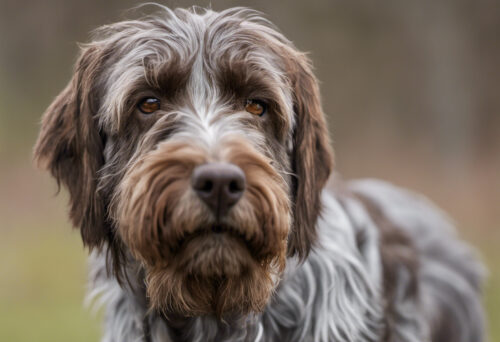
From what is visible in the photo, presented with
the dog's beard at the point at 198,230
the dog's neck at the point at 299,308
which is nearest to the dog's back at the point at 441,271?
the dog's neck at the point at 299,308

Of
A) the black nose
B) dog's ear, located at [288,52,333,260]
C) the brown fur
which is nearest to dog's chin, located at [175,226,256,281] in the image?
the black nose

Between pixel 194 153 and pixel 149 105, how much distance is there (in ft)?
1.86

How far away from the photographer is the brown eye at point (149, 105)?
389 cm

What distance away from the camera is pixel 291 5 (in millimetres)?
14672

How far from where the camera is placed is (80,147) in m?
4.08

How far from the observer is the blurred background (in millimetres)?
13586

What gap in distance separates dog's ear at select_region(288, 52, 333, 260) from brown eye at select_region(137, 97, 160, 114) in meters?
0.66

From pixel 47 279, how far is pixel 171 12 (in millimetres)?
6726

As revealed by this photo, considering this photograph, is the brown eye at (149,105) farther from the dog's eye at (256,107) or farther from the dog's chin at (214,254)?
the dog's chin at (214,254)

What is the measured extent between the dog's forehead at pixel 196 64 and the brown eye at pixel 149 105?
64 mm

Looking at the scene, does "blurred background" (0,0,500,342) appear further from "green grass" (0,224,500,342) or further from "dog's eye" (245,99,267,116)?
"dog's eye" (245,99,267,116)

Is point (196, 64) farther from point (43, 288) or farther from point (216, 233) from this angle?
point (43, 288)

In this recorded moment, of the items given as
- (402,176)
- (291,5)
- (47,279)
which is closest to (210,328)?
(47,279)

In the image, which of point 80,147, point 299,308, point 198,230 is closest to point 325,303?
point 299,308
